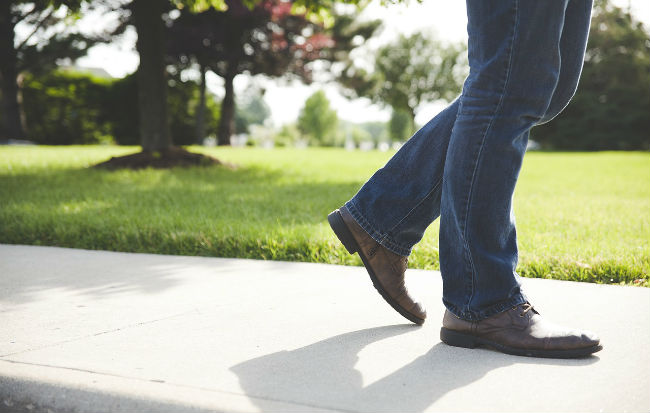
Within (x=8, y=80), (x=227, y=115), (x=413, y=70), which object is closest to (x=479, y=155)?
(x=8, y=80)

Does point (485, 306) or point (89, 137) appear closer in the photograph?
point (485, 306)

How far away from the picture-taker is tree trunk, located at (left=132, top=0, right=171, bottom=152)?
811 centimetres

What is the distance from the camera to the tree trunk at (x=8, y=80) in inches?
712

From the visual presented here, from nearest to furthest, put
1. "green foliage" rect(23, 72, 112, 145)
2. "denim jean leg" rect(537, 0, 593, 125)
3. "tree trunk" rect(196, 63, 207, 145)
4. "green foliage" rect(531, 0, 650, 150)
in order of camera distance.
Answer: "denim jean leg" rect(537, 0, 593, 125) < "green foliage" rect(23, 72, 112, 145) < "tree trunk" rect(196, 63, 207, 145) < "green foliage" rect(531, 0, 650, 150)

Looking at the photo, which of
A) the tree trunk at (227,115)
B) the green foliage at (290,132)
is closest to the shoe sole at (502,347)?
the tree trunk at (227,115)

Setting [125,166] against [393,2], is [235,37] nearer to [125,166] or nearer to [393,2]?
[125,166]

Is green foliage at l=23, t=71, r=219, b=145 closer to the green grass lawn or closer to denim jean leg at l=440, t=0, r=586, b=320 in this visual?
the green grass lawn

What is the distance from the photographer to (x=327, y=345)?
1.70m

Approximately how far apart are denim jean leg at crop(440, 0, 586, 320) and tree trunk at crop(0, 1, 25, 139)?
19.5 m

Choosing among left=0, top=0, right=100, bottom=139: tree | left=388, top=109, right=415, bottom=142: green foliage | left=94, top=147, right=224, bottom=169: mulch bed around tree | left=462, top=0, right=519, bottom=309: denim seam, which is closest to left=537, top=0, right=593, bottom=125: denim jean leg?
left=462, top=0, right=519, bottom=309: denim seam

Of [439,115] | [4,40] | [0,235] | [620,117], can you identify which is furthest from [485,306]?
[620,117]

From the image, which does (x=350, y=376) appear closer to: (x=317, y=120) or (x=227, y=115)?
(x=227, y=115)

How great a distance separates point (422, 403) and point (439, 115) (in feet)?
3.32

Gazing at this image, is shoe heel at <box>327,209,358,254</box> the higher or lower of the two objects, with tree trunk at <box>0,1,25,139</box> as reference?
lower
